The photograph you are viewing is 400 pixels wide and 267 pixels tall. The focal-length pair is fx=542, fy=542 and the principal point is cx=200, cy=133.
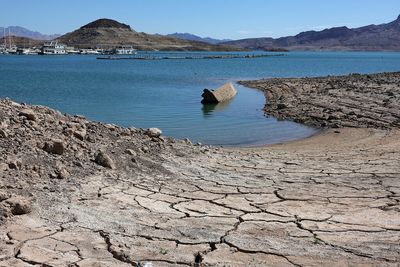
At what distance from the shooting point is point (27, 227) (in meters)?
5.66

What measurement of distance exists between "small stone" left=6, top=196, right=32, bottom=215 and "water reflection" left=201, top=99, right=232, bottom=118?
57.1ft

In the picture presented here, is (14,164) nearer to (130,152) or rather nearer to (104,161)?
(104,161)

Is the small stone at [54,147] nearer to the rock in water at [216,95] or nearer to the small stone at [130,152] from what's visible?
the small stone at [130,152]

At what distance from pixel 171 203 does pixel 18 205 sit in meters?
1.97

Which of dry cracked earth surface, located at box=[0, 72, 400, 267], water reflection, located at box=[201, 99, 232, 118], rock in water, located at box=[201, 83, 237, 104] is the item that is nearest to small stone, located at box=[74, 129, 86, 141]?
dry cracked earth surface, located at box=[0, 72, 400, 267]

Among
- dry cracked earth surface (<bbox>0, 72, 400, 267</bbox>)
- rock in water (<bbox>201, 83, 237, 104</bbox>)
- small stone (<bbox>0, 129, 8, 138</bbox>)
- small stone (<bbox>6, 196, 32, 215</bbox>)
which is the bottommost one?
rock in water (<bbox>201, 83, 237, 104</bbox>)

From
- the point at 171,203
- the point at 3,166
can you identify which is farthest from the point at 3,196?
the point at 171,203

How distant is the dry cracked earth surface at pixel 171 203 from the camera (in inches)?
208

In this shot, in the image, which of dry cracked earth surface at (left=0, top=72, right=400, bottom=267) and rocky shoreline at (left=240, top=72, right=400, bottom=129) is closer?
dry cracked earth surface at (left=0, top=72, right=400, bottom=267)

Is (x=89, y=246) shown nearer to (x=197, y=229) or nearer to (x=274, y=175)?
(x=197, y=229)

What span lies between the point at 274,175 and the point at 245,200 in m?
1.87

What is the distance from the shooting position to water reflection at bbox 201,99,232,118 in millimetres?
24275

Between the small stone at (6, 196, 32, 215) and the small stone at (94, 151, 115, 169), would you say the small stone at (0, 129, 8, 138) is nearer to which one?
the small stone at (94, 151, 115, 169)

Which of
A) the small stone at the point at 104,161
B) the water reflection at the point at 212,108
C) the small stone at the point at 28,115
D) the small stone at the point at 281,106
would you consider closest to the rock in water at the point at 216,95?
the water reflection at the point at 212,108
